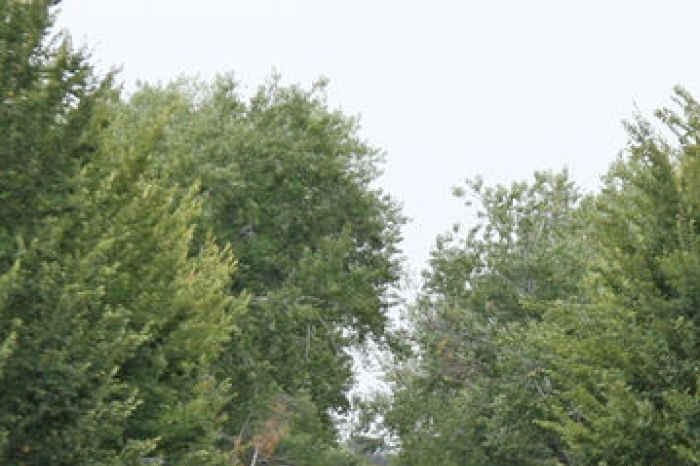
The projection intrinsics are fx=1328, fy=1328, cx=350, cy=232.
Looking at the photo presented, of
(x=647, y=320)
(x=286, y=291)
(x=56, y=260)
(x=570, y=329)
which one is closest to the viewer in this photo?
(x=56, y=260)

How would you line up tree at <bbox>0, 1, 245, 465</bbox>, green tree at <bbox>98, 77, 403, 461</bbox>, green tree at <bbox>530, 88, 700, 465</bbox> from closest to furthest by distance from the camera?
tree at <bbox>0, 1, 245, 465</bbox>
green tree at <bbox>530, 88, 700, 465</bbox>
green tree at <bbox>98, 77, 403, 461</bbox>

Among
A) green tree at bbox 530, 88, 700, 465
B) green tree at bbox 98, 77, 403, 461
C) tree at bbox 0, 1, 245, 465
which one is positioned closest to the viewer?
tree at bbox 0, 1, 245, 465

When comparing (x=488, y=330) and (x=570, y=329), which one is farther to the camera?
(x=488, y=330)

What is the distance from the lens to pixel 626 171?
19.2 meters

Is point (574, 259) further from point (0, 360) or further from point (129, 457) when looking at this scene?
point (0, 360)

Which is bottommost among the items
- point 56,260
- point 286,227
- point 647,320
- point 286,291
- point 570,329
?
point 56,260

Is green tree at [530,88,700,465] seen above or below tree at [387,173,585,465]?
below

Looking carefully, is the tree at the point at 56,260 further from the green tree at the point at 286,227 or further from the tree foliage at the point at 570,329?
the green tree at the point at 286,227

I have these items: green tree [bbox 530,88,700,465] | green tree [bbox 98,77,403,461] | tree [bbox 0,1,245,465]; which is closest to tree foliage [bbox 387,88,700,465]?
green tree [bbox 530,88,700,465]

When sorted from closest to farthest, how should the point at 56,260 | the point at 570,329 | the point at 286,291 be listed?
1. the point at 56,260
2. the point at 570,329
3. the point at 286,291

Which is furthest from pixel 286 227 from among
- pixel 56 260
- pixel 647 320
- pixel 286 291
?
pixel 56 260

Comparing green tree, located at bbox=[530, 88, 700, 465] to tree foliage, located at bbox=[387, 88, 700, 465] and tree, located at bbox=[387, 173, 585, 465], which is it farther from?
tree, located at bbox=[387, 173, 585, 465]

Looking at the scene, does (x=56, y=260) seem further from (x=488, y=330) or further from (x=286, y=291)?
(x=488, y=330)

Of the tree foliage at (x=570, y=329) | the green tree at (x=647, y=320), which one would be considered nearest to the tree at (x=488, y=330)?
the tree foliage at (x=570, y=329)
